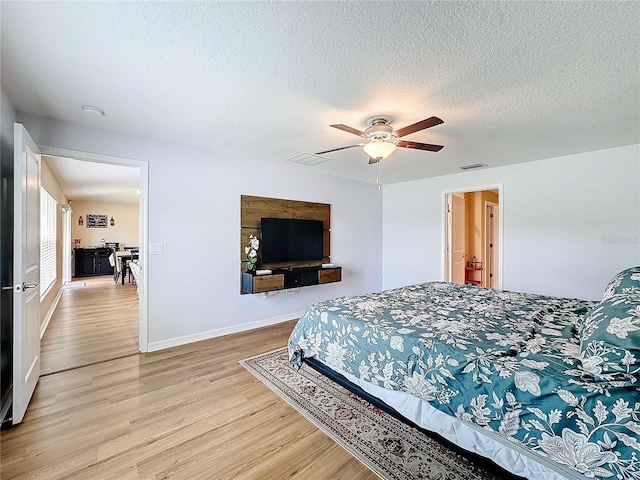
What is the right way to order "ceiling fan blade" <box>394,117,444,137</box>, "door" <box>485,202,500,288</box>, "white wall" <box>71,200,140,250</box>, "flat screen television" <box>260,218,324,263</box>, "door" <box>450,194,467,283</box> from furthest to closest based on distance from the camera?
"white wall" <box>71,200,140,250</box>
"door" <box>485,202,500,288</box>
"door" <box>450,194,467,283</box>
"flat screen television" <box>260,218,324,263</box>
"ceiling fan blade" <box>394,117,444,137</box>

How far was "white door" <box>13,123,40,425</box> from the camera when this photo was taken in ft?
6.40

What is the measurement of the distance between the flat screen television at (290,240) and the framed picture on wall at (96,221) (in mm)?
8178

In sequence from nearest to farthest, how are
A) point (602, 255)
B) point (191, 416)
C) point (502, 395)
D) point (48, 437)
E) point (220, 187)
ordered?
point (502, 395) → point (48, 437) → point (191, 416) → point (602, 255) → point (220, 187)

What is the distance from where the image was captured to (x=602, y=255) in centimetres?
347

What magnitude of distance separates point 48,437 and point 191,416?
33.7 inches

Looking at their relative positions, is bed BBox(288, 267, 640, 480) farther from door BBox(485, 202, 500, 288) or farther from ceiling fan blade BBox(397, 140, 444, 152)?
door BBox(485, 202, 500, 288)

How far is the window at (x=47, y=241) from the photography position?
13.9ft

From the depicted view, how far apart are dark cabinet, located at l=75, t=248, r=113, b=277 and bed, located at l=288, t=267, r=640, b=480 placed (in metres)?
9.28

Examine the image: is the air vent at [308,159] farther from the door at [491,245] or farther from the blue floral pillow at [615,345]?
the door at [491,245]

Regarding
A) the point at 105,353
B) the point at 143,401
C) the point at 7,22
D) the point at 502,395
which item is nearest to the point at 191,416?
the point at 143,401

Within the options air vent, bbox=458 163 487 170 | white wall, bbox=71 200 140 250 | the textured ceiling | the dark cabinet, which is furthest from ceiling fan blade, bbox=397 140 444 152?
white wall, bbox=71 200 140 250

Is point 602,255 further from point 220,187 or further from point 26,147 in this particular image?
point 26,147

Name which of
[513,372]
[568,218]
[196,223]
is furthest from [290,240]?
[568,218]

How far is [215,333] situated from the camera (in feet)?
12.2
